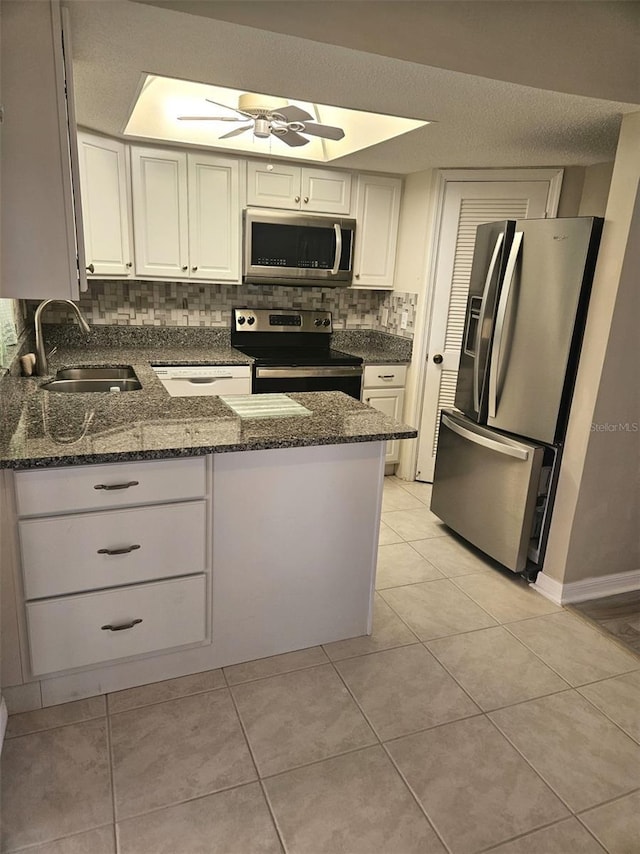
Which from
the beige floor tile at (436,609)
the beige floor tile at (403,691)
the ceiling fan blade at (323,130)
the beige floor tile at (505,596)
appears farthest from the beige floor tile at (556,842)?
the ceiling fan blade at (323,130)

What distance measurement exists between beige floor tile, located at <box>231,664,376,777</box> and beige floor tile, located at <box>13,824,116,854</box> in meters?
0.44

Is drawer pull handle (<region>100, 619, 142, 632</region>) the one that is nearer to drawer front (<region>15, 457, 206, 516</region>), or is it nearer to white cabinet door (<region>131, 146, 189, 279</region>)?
drawer front (<region>15, 457, 206, 516</region>)

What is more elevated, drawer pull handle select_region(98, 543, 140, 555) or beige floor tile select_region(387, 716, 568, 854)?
drawer pull handle select_region(98, 543, 140, 555)

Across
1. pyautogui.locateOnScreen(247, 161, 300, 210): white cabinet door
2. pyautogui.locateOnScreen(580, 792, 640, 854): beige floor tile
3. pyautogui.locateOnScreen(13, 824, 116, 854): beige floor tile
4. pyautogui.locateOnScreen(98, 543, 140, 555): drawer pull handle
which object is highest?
pyautogui.locateOnScreen(247, 161, 300, 210): white cabinet door

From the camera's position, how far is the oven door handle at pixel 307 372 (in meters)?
3.67

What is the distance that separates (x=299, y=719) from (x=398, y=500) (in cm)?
207

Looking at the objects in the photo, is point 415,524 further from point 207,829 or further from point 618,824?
point 207,829

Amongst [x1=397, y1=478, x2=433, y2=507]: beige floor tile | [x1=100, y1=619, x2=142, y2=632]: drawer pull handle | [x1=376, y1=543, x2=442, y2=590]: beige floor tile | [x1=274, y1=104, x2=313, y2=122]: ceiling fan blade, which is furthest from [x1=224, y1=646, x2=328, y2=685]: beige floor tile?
[x1=274, y1=104, x2=313, y2=122]: ceiling fan blade

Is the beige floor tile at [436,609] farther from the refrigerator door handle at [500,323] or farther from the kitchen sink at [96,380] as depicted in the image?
the kitchen sink at [96,380]

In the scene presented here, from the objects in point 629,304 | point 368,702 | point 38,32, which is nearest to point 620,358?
point 629,304

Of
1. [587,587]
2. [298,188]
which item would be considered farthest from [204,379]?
[587,587]

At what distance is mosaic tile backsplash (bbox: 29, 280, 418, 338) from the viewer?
3777mm

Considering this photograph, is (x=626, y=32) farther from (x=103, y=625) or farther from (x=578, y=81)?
(x=103, y=625)

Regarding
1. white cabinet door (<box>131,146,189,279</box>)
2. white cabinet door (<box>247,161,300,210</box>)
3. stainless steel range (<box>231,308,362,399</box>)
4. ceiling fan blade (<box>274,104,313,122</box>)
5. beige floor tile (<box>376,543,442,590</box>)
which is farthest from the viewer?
stainless steel range (<box>231,308,362,399</box>)
